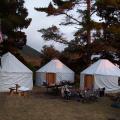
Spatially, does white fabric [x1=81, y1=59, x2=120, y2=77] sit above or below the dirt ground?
above

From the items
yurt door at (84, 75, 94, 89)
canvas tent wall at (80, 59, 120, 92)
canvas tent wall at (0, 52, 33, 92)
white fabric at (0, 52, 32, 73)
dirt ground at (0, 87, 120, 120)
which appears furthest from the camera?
yurt door at (84, 75, 94, 89)

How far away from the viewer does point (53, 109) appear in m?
22.5

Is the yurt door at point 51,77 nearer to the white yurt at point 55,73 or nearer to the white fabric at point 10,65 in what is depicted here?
the white yurt at point 55,73

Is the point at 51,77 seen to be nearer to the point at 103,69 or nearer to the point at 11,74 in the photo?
the point at 11,74

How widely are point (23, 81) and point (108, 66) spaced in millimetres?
7527

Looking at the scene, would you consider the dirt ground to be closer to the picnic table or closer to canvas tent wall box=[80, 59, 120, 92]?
the picnic table

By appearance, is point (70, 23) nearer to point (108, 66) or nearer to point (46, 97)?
point (108, 66)

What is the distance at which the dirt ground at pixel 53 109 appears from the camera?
19719 millimetres

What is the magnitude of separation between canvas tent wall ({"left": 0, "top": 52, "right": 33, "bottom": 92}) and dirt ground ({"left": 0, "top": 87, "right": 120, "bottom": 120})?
19.1 feet

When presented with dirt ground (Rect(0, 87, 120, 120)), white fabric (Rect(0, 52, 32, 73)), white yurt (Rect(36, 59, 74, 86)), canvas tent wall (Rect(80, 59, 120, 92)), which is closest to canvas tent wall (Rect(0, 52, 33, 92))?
white fabric (Rect(0, 52, 32, 73))

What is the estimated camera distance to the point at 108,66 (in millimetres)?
34875

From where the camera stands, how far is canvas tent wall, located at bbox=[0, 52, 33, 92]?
33719 millimetres

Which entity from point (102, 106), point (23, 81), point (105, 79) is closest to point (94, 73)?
point (105, 79)

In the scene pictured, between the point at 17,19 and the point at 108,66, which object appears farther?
the point at 17,19
